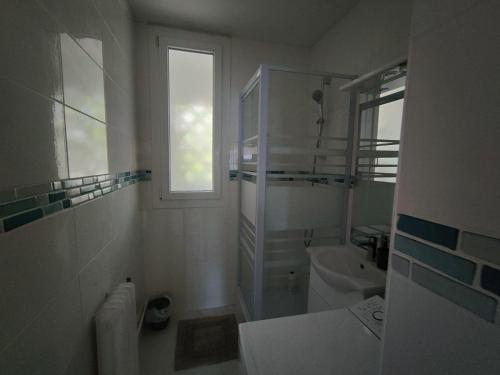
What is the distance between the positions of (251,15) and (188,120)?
Result: 0.95 meters

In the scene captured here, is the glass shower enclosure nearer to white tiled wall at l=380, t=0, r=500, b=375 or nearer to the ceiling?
the ceiling

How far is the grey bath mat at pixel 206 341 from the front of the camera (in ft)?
5.36

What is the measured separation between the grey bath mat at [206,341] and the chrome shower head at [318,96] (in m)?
2.05

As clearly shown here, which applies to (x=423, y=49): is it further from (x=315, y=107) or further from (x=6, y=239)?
(x=315, y=107)

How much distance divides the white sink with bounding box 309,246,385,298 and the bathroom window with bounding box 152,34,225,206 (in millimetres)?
1098

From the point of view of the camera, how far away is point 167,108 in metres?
1.87

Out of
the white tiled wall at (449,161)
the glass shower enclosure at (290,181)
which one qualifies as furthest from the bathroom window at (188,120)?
the white tiled wall at (449,161)

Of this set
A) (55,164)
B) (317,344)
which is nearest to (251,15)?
(55,164)

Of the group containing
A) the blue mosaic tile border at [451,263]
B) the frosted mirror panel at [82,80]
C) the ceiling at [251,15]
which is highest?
the ceiling at [251,15]

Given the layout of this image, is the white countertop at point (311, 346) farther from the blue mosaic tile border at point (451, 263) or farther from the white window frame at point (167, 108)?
the white window frame at point (167, 108)

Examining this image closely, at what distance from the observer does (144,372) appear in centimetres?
154

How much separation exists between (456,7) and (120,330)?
1416 mm

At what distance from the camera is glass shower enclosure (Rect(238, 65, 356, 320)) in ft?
4.87

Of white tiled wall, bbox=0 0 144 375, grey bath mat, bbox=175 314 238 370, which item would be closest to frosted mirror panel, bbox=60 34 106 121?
white tiled wall, bbox=0 0 144 375
